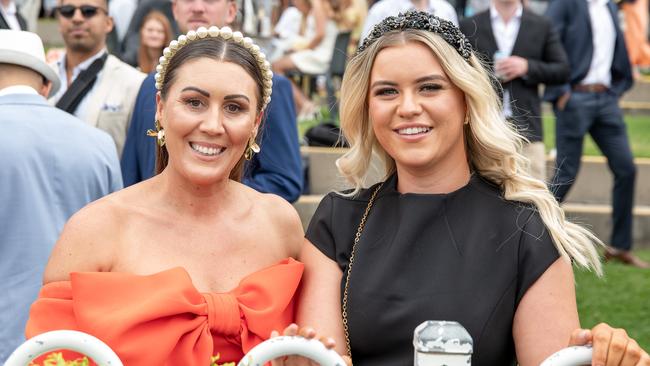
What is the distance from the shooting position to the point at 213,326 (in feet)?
12.2

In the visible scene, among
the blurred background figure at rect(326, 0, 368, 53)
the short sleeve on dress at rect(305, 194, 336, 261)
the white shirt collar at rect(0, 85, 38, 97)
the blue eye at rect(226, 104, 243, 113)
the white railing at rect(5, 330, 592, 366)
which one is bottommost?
the blurred background figure at rect(326, 0, 368, 53)

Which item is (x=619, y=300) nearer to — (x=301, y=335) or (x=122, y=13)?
(x=122, y=13)

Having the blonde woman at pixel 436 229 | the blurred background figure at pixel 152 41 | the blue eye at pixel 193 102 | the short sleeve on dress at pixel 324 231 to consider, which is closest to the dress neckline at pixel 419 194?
the blonde woman at pixel 436 229

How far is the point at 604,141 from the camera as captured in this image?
10305 millimetres

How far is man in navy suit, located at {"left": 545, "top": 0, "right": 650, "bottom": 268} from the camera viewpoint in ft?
33.6

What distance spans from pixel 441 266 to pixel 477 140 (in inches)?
17.9

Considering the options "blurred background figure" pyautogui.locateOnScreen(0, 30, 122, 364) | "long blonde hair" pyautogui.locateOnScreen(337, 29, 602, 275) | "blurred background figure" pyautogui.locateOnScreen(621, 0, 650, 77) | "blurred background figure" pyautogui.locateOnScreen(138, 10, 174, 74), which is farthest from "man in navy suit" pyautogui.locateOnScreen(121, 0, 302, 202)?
"blurred background figure" pyautogui.locateOnScreen(621, 0, 650, 77)

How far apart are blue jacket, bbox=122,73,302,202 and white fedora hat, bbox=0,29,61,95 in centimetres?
48

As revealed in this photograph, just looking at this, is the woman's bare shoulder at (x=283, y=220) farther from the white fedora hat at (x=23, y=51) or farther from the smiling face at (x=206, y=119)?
the white fedora hat at (x=23, y=51)

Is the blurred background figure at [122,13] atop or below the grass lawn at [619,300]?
atop

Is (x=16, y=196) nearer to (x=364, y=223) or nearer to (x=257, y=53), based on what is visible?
(x=257, y=53)

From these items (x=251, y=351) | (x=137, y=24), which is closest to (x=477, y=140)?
(x=251, y=351)

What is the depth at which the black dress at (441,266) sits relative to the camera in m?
3.57

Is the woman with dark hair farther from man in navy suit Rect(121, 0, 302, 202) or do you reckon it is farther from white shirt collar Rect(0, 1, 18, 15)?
white shirt collar Rect(0, 1, 18, 15)
